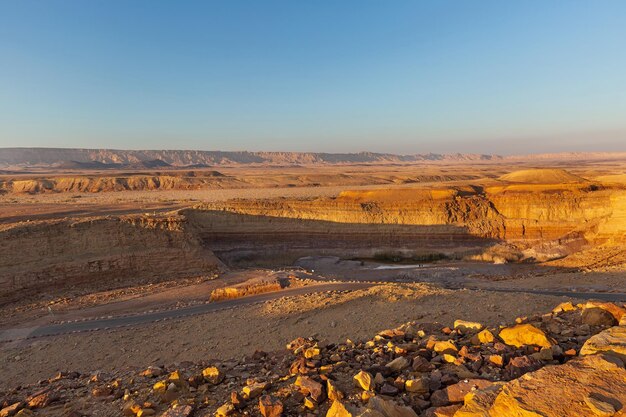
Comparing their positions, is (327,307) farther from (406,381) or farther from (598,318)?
(406,381)

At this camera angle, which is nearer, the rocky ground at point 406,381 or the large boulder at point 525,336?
the rocky ground at point 406,381

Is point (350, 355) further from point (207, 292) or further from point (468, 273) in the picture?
point (468, 273)

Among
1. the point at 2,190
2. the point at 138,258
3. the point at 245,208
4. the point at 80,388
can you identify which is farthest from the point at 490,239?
the point at 2,190

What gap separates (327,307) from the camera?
15383 millimetres

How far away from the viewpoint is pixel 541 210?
33.0 m

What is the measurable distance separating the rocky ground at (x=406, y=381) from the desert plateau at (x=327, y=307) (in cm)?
3

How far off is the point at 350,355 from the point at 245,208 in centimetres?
2708

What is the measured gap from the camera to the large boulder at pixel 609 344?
17.6 ft

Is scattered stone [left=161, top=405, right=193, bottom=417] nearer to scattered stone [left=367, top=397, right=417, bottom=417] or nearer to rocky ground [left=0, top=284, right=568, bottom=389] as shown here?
scattered stone [left=367, top=397, right=417, bottom=417]

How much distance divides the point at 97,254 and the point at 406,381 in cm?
2323

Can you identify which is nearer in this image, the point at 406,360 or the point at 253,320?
the point at 406,360

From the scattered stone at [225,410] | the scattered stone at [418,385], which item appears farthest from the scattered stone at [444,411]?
the scattered stone at [225,410]

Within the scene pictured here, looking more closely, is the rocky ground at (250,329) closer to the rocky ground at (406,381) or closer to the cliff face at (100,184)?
the rocky ground at (406,381)

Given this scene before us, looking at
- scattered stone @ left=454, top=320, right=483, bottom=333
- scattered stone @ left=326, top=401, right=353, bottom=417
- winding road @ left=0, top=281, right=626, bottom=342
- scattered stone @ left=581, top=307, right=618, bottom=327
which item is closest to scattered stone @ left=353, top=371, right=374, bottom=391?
scattered stone @ left=326, top=401, right=353, bottom=417
